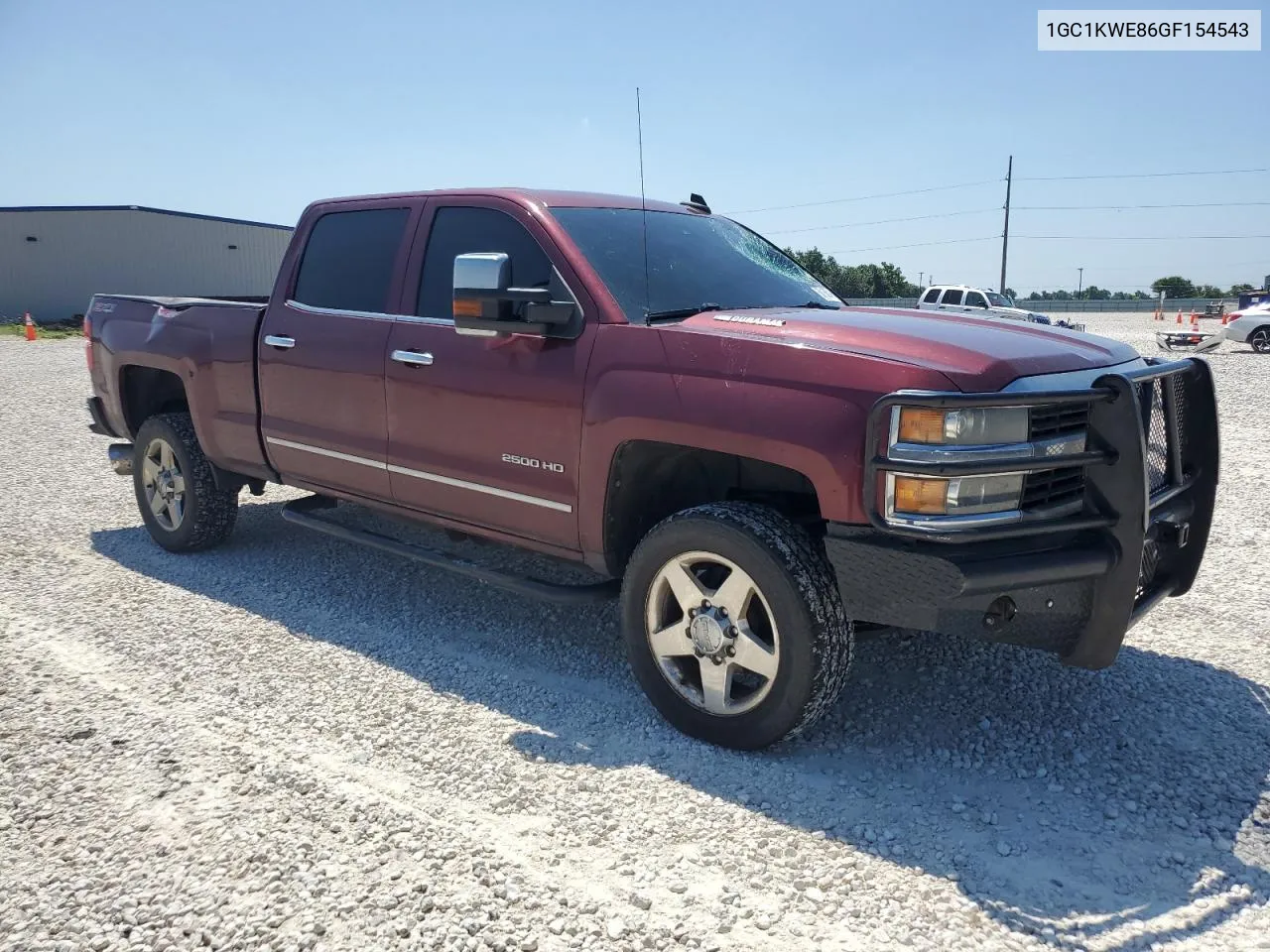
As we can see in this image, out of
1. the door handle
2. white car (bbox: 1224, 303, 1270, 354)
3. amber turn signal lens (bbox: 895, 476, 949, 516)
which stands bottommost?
white car (bbox: 1224, 303, 1270, 354)

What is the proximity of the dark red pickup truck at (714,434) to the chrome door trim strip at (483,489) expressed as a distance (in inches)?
0.5

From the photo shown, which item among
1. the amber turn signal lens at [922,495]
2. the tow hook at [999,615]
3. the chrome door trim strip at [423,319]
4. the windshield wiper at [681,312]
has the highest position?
the windshield wiper at [681,312]

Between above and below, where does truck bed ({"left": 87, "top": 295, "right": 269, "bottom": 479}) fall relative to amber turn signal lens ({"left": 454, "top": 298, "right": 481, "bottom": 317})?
below

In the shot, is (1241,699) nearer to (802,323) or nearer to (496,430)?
(802,323)

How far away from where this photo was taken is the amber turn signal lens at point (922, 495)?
2.82 m

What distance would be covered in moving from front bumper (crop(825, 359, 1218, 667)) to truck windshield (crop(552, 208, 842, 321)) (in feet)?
4.18

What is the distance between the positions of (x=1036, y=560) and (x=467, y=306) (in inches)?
85.0

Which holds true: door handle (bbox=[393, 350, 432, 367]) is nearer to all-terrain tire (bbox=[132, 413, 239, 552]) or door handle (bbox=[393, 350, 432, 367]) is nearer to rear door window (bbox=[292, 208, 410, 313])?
rear door window (bbox=[292, 208, 410, 313])

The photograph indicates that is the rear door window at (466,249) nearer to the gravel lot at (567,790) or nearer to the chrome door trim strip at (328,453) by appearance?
the chrome door trim strip at (328,453)

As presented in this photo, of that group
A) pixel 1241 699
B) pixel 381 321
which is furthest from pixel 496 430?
pixel 1241 699

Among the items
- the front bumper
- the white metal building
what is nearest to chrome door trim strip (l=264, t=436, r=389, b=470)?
the front bumper

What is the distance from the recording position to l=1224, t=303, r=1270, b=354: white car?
70.1 ft

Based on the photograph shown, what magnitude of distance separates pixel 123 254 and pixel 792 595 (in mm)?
40106

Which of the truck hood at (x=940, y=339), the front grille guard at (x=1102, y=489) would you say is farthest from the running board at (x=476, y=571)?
the front grille guard at (x=1102, y=489)
